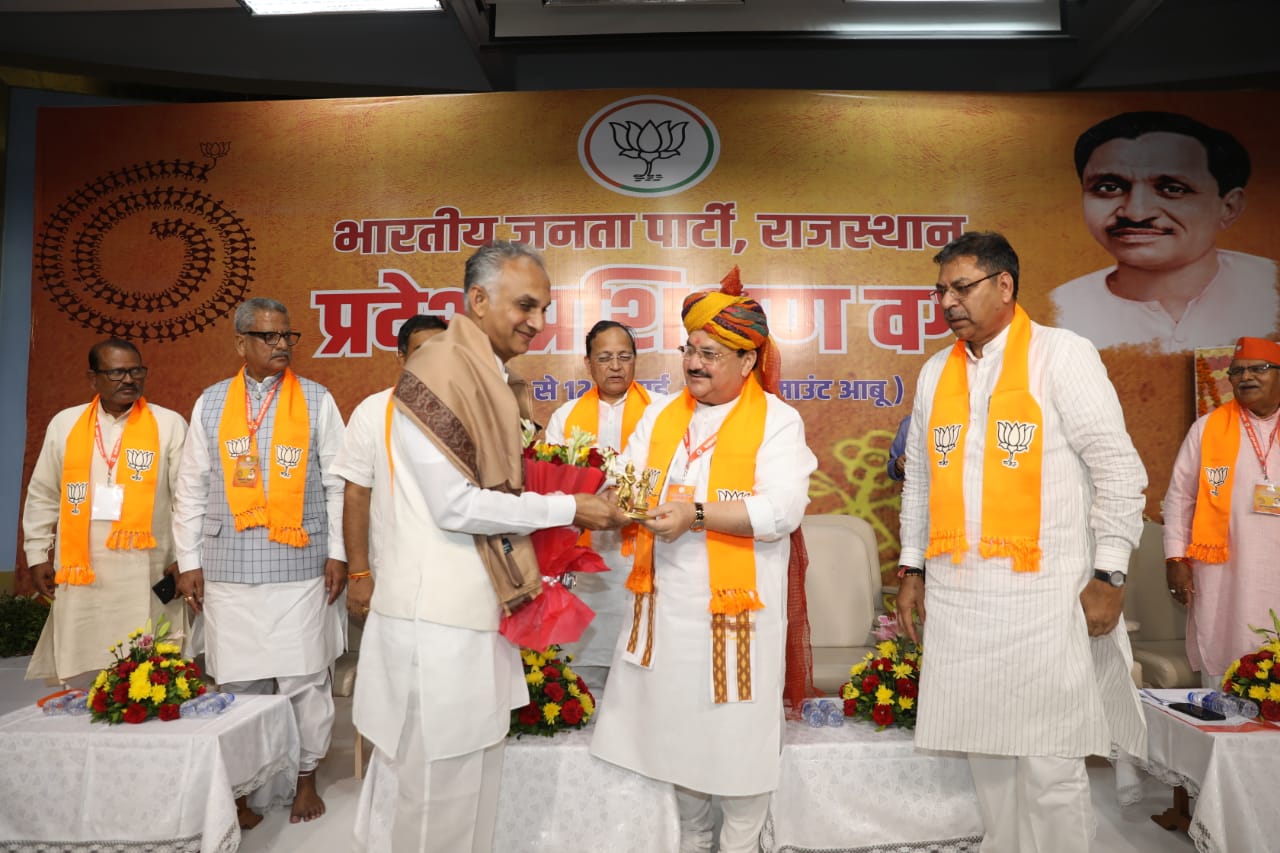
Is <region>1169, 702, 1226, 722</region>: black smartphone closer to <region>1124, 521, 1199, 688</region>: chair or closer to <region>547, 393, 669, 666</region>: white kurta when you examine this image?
<region>1124, 521, 1199, 688</region>: chair

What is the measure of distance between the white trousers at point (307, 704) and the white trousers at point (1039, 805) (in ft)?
9.14

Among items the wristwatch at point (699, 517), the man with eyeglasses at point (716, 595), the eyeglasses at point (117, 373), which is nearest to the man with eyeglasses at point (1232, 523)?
the man with eyeglasses at point (716, 595)

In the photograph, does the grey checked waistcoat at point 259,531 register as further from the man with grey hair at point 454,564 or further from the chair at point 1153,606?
the chair at point 1153,606

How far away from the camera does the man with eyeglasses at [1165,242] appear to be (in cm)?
596

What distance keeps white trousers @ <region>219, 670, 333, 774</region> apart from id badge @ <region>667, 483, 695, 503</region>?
80.9 inches

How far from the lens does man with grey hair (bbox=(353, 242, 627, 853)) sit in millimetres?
2242

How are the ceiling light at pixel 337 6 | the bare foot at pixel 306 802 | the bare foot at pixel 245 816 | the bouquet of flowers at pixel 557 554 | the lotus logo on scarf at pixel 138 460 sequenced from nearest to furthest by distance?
the bouquet of flowers at pixel 557 554 → the bare foot at pixel 245 816 → the bare foot at pixel 306 802 → the lotus logo on scarf at pixel 138 460 → the ceiling light at pixel 337 6

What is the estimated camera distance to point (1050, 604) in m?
2.65

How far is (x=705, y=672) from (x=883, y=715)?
3.05ft

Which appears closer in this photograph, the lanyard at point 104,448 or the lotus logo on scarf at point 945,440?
the lotus logo on scarf at point 945,440

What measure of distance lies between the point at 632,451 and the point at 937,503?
3.54 feet

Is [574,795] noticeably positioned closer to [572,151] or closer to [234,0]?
[572,151]

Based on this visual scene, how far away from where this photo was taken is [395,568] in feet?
7.68

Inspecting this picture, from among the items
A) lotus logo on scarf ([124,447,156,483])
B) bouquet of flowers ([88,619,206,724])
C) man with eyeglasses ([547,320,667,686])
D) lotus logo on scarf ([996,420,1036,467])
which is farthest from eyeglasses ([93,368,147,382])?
lotus logo on scarf ([996,420,1036,467])
